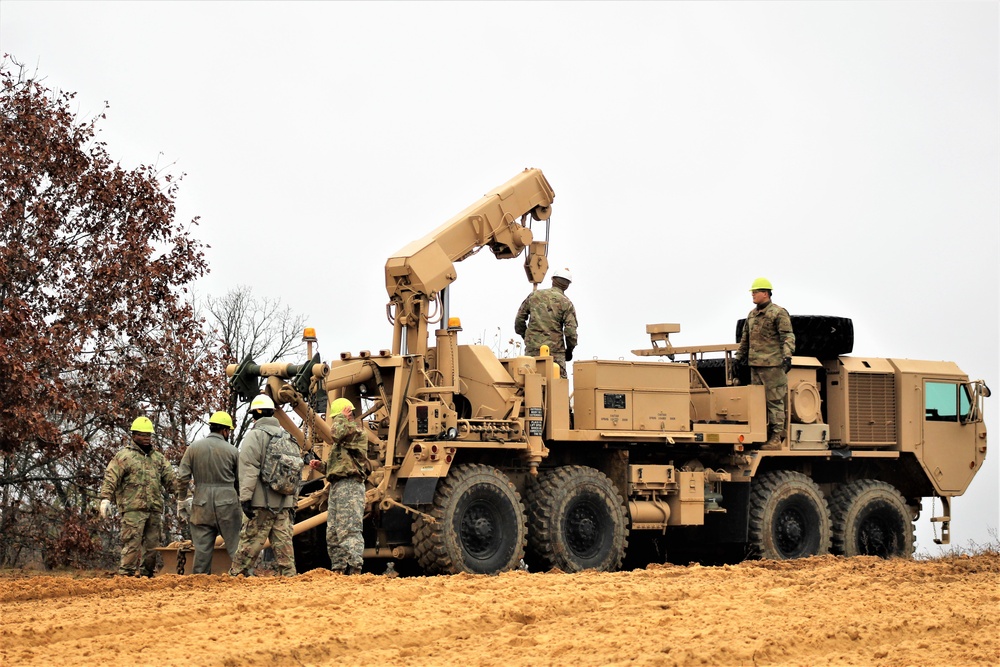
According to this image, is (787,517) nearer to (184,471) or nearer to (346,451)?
(346,451)

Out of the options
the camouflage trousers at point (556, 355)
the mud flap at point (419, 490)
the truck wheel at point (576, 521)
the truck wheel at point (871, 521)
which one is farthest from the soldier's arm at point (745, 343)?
the mud flap at point (419, 490)

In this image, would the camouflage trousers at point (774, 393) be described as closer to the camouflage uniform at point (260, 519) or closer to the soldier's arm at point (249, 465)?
the camouflage uniform at point (260, 519)

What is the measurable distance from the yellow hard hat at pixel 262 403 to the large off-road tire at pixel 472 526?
1.96 metres

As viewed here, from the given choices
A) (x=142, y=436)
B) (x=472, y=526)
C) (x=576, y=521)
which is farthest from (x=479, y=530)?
(x=142, y=436)

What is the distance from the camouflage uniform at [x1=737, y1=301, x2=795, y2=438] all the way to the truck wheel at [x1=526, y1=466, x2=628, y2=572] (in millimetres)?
2802

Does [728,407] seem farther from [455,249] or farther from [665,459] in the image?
[455,249]

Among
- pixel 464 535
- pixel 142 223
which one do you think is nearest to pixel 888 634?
pixel 464 535

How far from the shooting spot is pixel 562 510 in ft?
56.4

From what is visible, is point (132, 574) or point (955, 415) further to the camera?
point (955, 415)

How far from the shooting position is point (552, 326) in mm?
18453

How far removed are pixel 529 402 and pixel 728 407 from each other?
3765mm

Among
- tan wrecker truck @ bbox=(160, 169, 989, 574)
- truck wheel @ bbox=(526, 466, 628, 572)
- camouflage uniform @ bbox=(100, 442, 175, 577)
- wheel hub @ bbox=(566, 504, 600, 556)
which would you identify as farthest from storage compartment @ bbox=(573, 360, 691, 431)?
camouflage uniform @ bbox=(100, 442, 175, 577)

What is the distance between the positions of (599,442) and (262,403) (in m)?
4.35

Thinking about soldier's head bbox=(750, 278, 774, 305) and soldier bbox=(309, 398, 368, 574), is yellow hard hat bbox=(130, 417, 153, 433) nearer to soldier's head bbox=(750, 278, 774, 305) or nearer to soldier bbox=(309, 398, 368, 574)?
soldier bbox=(309, 398, 368, 574)
